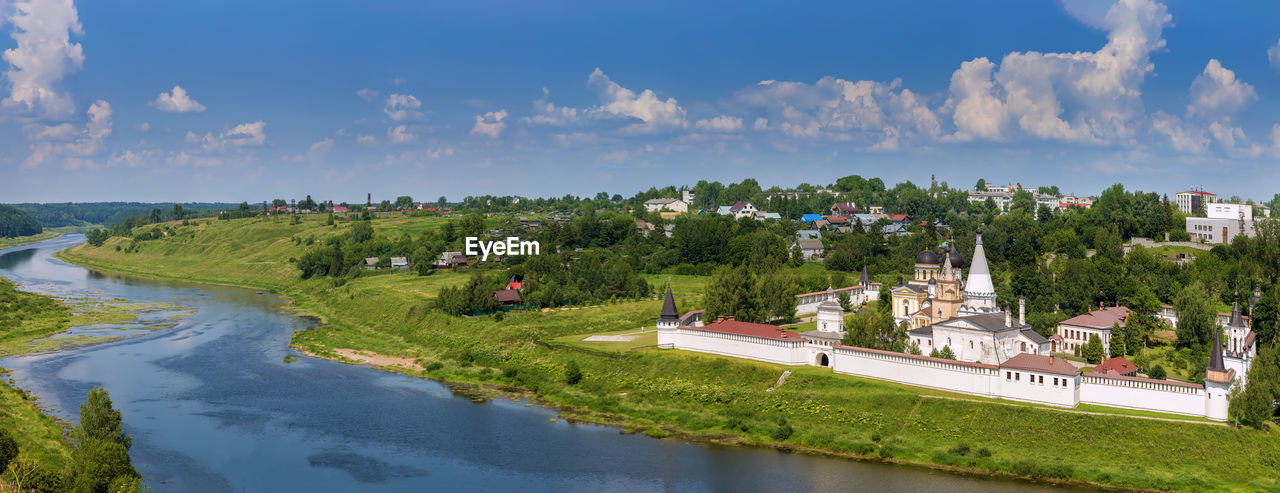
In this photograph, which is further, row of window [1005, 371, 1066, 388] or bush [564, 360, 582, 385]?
bush [564, 360, 582, 385]

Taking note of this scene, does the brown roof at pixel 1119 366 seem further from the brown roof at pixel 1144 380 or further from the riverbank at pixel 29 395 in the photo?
the riverbank at pixel 29 395

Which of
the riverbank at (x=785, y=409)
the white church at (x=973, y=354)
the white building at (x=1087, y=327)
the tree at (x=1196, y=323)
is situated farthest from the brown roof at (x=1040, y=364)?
the tree at (x=1196, y=323)

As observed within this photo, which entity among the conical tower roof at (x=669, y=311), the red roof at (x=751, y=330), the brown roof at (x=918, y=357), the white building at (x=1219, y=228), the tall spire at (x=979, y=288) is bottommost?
the brown roof at (x=918, y=357)

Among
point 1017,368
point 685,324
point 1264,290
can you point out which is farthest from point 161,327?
point 1264,290

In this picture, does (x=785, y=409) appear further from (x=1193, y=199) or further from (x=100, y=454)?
(x=1193, y=199)

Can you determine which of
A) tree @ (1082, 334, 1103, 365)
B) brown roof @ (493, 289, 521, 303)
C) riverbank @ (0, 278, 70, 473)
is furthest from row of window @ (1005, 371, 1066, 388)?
brown roof @ (493, 289, 521, 303)

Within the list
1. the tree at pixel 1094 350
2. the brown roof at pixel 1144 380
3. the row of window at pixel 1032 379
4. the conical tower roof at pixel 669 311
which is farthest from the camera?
the conical tower roof at pixel 669 311

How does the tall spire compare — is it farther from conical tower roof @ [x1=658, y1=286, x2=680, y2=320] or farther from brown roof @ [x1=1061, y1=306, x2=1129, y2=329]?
conical tower roof @ [x1=658, y1=286, x2=680, y2=320]
